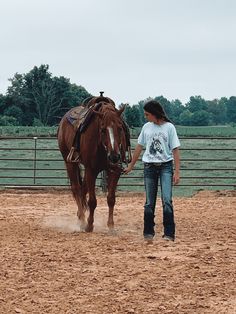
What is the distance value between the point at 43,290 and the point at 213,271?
1.46 m

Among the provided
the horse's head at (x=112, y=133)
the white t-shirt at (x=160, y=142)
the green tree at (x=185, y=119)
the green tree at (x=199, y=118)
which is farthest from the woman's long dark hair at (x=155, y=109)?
the green tree at (x=199, y=118)

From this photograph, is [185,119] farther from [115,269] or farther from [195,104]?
[115,269]

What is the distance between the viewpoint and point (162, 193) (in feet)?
23.8

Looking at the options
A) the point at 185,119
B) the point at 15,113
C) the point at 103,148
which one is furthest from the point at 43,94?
the point at 103,148

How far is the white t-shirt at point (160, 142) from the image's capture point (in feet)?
23.5

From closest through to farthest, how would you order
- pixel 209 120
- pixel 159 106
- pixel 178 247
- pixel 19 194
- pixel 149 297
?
pixel 149 297 < pixel 178 247 < pixel 159 106 < pixel 19 194 < pixel 209 120

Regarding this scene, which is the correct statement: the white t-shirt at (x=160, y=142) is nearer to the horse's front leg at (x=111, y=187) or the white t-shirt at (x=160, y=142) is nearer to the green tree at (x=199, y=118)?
the horse's front leg at (x=111, y=187)

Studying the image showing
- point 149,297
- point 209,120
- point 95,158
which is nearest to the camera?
point 149,297

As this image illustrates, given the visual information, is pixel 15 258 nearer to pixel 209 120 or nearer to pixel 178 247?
pixel 178 247

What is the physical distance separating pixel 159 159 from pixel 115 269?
6.31 ft

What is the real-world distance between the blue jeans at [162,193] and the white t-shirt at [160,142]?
9cm

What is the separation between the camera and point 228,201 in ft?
41.7

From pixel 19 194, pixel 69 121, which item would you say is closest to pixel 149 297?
pixel 69 121

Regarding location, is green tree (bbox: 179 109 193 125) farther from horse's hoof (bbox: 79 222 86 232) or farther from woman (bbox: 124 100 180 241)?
woman (bbox: 124 100 180 241)
